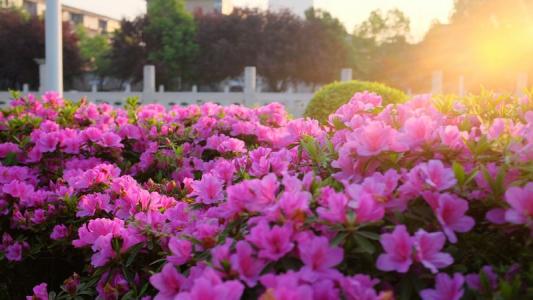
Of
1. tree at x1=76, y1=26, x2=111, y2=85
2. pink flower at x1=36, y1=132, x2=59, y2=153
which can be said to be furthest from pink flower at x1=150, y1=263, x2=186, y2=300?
tree at x1=76, y1=26, x2=111, y2=85

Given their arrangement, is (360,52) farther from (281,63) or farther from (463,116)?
(463,116)

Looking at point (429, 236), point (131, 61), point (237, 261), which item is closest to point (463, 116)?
point (429, 236)

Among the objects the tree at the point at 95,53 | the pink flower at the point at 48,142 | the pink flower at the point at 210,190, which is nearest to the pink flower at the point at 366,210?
the pink flower at the point at 210,190

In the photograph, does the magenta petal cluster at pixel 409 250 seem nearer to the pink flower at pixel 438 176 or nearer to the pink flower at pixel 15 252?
the pink flower at pixel 438 176

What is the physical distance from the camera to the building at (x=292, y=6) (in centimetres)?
3153

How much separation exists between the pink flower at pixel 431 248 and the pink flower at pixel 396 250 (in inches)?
0.6

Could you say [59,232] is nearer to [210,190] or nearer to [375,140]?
[210,190]

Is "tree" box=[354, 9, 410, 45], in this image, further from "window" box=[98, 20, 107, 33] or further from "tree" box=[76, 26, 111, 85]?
"window" box=[98, 20, 107, 33]

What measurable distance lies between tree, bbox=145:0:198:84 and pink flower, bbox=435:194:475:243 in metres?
28.9

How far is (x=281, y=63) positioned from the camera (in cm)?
2919

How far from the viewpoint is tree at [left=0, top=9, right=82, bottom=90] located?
96.3 feet

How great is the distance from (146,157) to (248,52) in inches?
1060

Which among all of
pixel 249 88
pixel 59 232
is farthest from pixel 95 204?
pixel 249 88

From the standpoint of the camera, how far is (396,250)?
1044 millimetres
